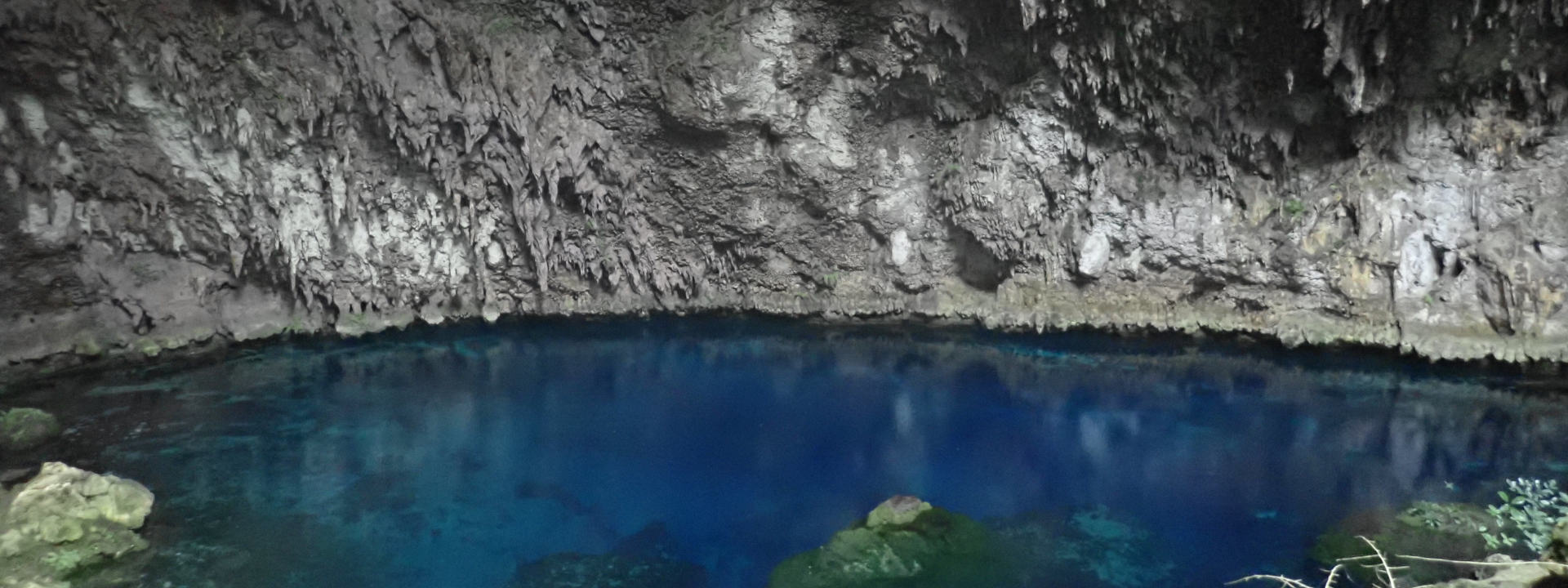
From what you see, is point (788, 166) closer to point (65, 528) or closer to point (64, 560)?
point (65, 528)

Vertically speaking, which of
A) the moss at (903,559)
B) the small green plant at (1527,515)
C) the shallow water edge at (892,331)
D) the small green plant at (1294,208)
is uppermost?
the small green plant at (1294,208)

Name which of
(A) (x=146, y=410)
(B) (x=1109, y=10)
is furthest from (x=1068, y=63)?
(A) (x=146, y=410)

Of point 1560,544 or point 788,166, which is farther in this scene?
point 788,166

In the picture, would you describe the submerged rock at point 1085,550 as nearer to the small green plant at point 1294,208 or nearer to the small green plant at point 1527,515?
the small green plant at point 1527,515

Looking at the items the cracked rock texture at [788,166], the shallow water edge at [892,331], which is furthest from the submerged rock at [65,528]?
the cracked rock texture at [788,166]

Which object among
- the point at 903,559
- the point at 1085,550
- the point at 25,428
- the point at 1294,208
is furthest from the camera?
the point at 1294,208

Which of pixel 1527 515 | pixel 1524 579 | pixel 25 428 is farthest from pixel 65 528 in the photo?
pixel 1527 515

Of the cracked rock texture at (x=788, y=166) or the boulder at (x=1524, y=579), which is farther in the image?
the cracked rock texture at (x=788, y=166)

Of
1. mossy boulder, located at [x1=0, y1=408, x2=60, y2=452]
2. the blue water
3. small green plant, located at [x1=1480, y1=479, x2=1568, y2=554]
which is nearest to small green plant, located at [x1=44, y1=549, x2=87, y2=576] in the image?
the blue water
